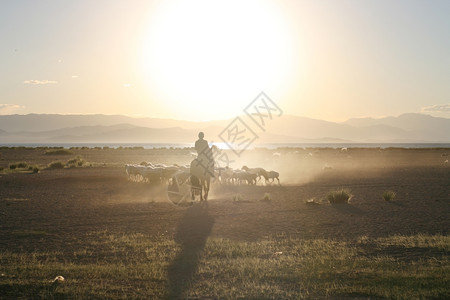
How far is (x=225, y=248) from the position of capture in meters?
9.58

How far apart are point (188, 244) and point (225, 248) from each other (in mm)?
1009

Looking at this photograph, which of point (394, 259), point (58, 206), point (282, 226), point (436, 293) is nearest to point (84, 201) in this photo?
point (58, 206)

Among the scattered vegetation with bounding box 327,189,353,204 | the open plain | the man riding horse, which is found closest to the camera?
the open plain

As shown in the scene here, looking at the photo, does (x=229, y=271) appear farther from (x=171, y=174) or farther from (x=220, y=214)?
(x=171, y=174)

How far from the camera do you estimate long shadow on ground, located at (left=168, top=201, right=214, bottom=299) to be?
23.4ft

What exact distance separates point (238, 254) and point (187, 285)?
227cm

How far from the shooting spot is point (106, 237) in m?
10.7

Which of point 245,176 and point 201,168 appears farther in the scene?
point 245,176

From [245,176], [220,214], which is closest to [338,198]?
[220,214]

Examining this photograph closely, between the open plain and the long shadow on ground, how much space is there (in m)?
0.02

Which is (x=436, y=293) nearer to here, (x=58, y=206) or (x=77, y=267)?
(x=77, y=267)

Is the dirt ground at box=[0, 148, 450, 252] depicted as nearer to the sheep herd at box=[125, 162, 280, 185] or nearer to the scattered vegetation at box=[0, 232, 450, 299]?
the scattered vegetation at box=[0, 232, 450, 299]

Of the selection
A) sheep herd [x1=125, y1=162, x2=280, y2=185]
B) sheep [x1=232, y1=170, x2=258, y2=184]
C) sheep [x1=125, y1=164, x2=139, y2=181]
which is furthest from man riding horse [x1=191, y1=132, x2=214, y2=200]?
sheep [x1=125, y1=164, x2=139, y2=181]

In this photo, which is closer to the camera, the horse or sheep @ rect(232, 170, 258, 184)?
the horse
